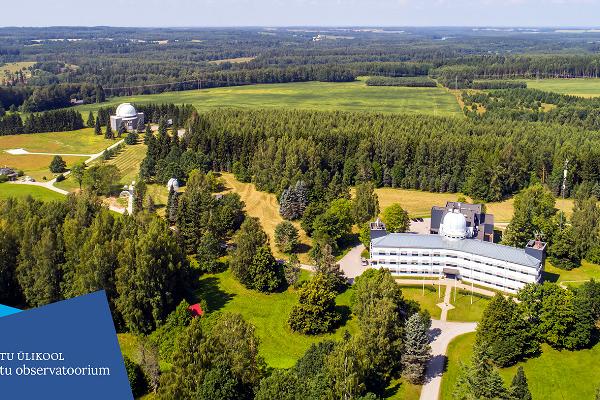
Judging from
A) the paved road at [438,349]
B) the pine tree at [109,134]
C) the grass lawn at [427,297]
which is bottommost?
the paved road at [438,349]

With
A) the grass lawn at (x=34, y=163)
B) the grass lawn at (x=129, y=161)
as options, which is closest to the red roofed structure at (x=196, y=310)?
the grass lawn at (x=129, y=161)

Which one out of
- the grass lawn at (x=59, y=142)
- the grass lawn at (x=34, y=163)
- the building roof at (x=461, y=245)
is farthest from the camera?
the grass lawn at (x=59, y=142)

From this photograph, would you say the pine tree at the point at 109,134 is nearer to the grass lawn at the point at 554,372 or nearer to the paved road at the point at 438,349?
the paved road at the point at 438,349

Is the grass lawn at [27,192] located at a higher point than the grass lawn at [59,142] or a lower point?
lower

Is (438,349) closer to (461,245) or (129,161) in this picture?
(461,245)

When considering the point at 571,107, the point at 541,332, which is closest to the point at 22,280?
the point at 541,332

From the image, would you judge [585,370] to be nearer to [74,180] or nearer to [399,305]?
[399,305]

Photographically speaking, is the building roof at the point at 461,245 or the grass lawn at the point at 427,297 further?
the building roof at the point at 461,245
